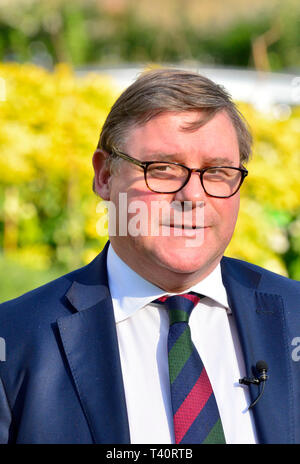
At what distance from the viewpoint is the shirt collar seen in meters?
1.97

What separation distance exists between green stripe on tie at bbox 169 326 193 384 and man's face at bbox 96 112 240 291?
0.58 ft

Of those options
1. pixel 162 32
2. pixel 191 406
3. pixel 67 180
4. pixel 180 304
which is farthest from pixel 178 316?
pixel 162 32

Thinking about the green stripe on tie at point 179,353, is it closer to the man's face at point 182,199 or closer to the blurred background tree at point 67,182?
the man's face at point 182,199

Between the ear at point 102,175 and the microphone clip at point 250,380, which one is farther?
the ear at point 102,175

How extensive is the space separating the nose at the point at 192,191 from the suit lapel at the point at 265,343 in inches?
15.6

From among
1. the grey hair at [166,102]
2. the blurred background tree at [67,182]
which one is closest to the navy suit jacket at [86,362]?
the grey hair at [166,102]

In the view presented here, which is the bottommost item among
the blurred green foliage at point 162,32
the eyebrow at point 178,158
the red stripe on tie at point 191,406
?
the red stripe on tie at point 191,406

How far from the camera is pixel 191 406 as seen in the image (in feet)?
5.84

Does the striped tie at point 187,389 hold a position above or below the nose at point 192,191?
below

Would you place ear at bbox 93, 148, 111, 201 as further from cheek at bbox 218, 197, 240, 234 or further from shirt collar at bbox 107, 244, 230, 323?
cheek at bbox 218, 197, 240, 234

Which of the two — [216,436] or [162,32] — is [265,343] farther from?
[162,32]

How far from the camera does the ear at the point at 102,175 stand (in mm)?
2100

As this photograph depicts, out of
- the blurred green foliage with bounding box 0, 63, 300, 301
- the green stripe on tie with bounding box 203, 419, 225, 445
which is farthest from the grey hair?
the blurred green foliage with bounding box 0, 63, 300, 301

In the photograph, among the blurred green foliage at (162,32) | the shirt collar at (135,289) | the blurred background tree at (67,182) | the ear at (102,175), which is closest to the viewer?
Result: the shirt collar at (135,289)
